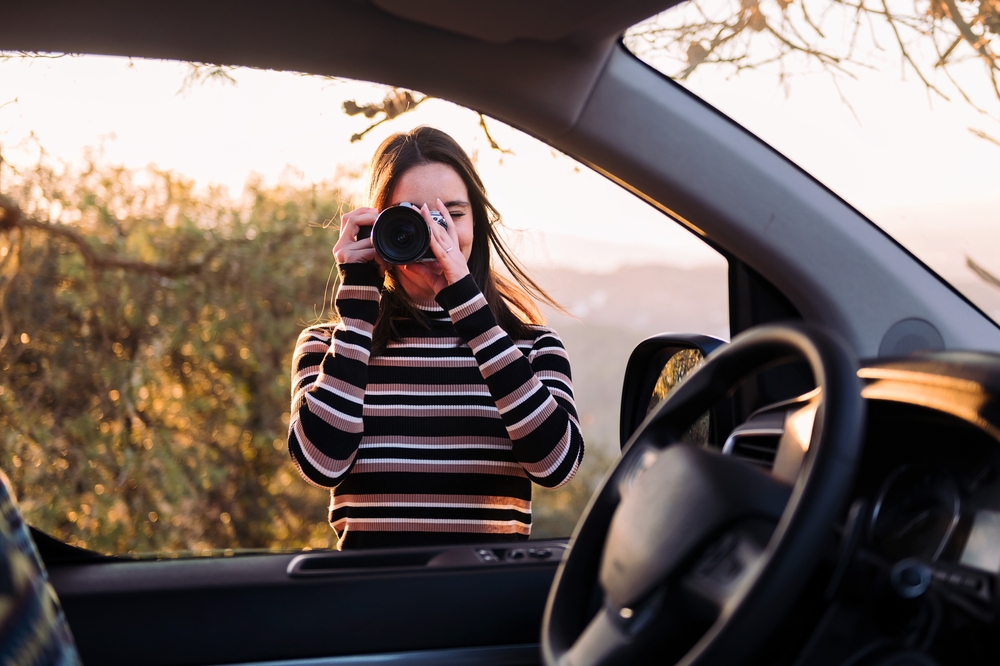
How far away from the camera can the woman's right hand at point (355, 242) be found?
1.58 meters

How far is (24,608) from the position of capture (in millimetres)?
796

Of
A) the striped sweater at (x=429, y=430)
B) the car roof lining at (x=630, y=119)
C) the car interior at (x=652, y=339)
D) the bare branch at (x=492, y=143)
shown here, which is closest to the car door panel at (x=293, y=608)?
the car interior at (x=652, y=339)

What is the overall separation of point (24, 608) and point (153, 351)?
314cm

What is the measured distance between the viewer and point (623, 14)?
4.19 feet

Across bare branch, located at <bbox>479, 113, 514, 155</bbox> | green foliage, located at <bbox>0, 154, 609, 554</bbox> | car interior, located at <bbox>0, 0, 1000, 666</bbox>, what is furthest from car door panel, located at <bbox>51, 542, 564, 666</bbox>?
green foliage, located at <bbox>0, 154, 609, 554</bbox>

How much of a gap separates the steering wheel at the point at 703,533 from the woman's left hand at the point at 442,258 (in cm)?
70

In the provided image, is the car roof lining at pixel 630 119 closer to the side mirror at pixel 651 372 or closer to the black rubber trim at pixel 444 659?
the side mirror at pixel 651 372

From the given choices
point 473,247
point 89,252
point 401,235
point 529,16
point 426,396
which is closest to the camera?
point 529,16

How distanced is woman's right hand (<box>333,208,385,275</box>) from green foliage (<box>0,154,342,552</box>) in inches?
83.1

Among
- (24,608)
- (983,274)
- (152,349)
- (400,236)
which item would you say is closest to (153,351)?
(152,349)

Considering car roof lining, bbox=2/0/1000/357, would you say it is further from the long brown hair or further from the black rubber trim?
the black rubber trim

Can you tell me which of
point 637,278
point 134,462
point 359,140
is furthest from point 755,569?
point 637,278

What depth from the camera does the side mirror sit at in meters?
1.52

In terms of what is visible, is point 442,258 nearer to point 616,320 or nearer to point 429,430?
point 429,430
